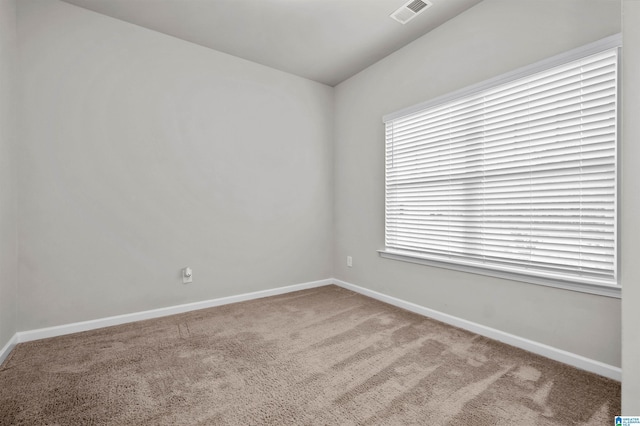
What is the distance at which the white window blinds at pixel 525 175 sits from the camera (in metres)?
1.74

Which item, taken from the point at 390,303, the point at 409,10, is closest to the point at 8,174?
the point at 409,10

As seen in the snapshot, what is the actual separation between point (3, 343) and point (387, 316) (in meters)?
2.88

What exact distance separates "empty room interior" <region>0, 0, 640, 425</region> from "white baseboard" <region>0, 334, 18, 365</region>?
0.07 ft

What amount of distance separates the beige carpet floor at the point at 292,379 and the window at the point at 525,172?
674 millimetres

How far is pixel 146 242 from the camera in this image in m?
2.68

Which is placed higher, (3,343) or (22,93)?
(22,93)

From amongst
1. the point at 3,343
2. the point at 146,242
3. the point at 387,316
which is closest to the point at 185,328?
the point at 146,242

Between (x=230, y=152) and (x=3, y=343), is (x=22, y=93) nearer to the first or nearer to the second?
(x=230, y=152)

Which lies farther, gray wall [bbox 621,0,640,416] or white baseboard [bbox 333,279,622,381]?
white baseboard [bbox 333,279,622,381]

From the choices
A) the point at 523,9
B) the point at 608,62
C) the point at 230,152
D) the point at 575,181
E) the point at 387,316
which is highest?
the point at 523,9

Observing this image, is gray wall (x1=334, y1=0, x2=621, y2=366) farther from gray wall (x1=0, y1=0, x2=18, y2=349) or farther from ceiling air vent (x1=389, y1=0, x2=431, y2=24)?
gray wall (x1=0, y1=0, x2=18, y2=349)

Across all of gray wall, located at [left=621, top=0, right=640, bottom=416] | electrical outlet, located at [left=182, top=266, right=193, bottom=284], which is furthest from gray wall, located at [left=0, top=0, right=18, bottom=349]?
gray wall, located at [left=621, top=0, right=640, bottom=416]

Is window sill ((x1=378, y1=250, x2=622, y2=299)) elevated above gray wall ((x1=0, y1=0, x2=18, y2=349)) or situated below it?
below

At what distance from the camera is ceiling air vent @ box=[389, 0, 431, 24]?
7.55 ft
